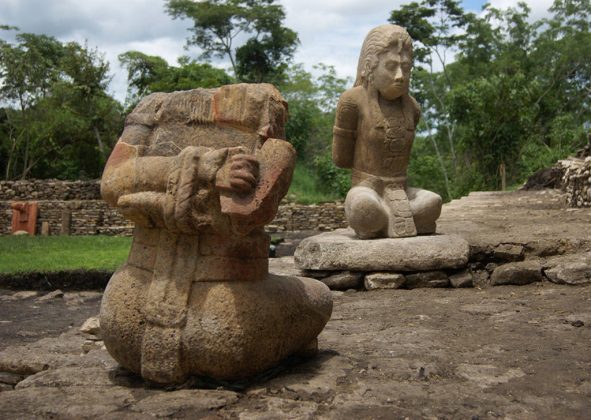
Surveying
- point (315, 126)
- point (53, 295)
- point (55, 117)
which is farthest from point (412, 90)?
point (53, 295)

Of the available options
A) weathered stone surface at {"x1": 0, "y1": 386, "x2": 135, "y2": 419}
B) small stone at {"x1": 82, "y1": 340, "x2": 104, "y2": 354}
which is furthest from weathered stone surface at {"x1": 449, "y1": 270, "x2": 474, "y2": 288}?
weathered stone surface at {"x1": 0, "y1": 386, "x2": 135, "y2": 419}

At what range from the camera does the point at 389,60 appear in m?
5.53

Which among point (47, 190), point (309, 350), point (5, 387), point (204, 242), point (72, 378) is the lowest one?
point (5, 387)

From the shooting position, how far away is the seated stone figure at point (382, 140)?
5.51 m

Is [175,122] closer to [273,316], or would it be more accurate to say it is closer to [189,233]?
[189,233]

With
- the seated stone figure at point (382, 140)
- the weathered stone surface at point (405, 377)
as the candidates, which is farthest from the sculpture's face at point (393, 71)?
the weathered stone surface at point (405, 377)

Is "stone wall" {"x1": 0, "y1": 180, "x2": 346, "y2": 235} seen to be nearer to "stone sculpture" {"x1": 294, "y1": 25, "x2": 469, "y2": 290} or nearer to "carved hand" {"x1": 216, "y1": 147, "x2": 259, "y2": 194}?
"stone sculpture" {"x1": 294, "y1": 25, "x2": 469, "y2": 290}

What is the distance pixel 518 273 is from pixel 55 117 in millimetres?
20822

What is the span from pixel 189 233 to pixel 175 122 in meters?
0.60

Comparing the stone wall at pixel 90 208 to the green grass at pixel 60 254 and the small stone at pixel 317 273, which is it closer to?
the green grass at pixel 60 254

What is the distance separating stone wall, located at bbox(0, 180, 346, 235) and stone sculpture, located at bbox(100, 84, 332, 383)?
16.6 m

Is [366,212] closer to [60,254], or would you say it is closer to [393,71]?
[393,71]

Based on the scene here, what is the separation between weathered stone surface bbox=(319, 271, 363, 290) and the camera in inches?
215

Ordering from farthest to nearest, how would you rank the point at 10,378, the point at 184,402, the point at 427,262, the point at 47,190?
the point at 47,190
the point at 427,262
the point at 10,378
the point at 184,402
